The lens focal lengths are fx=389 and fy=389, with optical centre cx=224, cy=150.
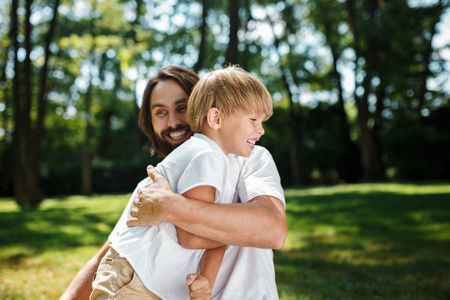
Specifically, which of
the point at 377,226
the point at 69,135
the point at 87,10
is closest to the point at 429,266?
the point at 377,226

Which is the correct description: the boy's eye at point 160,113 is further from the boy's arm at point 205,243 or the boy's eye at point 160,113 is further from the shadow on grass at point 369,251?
the shadow on grass at point 369,251

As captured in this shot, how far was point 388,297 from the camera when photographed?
156 inches

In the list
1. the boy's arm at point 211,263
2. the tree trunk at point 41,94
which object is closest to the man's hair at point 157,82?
the boy's arm at point 211,263

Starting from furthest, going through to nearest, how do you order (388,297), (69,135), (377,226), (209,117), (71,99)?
(69,135), (71,99), (377,226), (388,297), (209,117)

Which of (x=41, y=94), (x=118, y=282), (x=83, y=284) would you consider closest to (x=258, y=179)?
(x=118, y=282)

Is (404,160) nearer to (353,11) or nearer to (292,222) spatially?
(353,11)

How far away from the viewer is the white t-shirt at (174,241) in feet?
5.04

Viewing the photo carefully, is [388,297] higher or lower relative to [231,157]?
lower

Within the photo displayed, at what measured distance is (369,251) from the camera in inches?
234

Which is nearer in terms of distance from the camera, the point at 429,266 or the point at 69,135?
the point at 429,266

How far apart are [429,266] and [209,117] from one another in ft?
15.0

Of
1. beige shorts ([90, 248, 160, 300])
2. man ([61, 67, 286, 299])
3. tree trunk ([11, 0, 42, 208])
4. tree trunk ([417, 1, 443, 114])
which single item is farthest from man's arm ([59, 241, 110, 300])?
tree trunk ([417, 1, 443, 114])

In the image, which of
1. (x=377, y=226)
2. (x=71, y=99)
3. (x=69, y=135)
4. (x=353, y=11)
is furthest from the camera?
(x=69, y=135)

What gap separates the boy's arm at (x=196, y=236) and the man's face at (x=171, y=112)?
0.78 m
